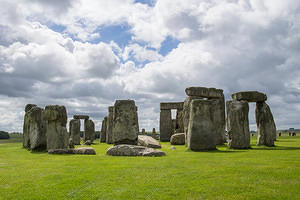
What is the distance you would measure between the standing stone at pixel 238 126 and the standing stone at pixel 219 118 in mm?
4949

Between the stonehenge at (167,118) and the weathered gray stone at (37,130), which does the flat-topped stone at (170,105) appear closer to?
the stonehenge at (167,118)

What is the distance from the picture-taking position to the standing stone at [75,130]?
23.1 meters

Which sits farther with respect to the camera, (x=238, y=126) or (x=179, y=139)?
(x=179, y=139)

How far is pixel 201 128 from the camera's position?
41.4 ft

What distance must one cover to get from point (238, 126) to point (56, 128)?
31.1ft

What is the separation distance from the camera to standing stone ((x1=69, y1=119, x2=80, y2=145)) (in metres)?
23.1

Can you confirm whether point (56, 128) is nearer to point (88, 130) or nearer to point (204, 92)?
point (204, 92)

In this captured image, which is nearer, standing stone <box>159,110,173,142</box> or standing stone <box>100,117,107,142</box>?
standing stone <box>100,117,107,142</box>

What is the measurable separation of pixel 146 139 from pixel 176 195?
1227cm

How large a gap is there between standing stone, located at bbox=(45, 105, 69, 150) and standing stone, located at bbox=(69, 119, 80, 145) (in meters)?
10.1

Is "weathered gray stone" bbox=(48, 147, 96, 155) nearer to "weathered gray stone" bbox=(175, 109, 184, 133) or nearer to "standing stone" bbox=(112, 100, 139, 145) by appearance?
"standing stone" bbox=(112, 100, 139, 145)

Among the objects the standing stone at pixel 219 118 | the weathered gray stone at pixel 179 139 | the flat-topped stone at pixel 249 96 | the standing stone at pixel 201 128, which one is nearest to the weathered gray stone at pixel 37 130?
the standing stone at pixel 201 128

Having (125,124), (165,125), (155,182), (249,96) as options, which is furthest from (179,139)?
(155,182)

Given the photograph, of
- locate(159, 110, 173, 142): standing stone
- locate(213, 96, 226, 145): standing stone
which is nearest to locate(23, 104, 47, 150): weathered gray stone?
locate(213, 96, 226, 145): standing stone
